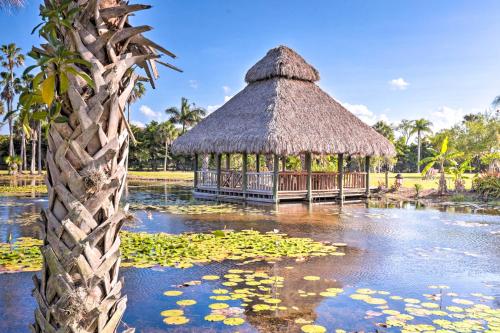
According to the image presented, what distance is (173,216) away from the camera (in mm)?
11219

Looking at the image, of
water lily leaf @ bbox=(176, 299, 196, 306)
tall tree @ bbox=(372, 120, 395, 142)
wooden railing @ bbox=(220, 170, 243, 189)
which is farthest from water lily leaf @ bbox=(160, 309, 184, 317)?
tall tree @ bbox=(372, 120, 395, 142)

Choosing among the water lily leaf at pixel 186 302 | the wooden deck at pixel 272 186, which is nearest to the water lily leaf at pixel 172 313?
the water lily leaf at pixel 186 302

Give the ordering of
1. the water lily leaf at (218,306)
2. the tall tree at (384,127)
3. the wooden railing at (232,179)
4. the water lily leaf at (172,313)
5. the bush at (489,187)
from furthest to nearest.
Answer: the tall tree at (384,127), the bush at (489,187), the wooden railing at (232,179), the water lily leaf at (218,306), the water lily leaf at (172,313)

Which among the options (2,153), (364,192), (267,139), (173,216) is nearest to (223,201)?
(267,139)

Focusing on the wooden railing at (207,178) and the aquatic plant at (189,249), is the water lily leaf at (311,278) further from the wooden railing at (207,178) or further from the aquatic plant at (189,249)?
the wooden railing at (207,178)

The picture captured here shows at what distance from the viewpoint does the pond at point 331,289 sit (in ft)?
12.6

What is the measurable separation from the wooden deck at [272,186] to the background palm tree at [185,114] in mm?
30140

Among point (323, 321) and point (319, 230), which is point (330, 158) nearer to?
point (319, 230)

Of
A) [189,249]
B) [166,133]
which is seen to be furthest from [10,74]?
[189,249]

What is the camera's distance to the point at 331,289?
16.0 ft

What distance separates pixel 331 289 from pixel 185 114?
44.4 metres

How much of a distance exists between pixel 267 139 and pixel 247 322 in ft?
33.6

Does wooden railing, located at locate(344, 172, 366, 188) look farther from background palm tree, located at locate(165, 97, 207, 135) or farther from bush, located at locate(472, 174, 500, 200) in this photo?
background palm tree, located at locate(165, 97, 207, 135)

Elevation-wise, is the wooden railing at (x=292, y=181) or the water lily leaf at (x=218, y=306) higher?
the wooden railing at (x=292, y=181)
